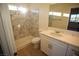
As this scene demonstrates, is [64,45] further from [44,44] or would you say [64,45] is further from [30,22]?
Answer: [30,22]

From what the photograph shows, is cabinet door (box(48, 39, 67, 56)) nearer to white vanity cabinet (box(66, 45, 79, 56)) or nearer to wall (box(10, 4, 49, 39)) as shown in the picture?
white vanity cabinet (box(66, 45, 79, 56))

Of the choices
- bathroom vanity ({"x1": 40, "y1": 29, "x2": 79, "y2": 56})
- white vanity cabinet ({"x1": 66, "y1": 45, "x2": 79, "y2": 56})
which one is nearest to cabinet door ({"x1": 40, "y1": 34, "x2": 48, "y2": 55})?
bathroom vanity ({"x1": 40, "y1": 29, "x2": 79, "y2": 56})

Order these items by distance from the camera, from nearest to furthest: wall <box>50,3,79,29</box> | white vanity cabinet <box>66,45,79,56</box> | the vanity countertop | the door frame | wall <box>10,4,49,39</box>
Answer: the door frame
white vanity cabinet <box>66,45,79,56</box>
the vanity countertop
wall <box>50,3,79,29</box>
wall <box>10,4,49,39</box>

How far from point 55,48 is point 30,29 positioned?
1001mm

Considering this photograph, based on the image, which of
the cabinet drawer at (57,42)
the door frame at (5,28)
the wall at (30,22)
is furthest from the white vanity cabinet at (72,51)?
the door frame at (5,28)

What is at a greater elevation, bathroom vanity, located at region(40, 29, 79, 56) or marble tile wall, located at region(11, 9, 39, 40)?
marble tile wall, located at region(11, 9, 39, 40)

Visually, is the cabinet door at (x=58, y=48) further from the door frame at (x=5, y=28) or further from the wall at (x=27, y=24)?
the door frame at (x=5, y=28)

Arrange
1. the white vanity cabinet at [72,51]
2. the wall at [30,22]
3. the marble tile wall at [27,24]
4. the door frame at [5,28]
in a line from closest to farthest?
the door frame at [5,28] < the white vanity cabinet at [72,51] < the wall at [30,22] < the marble tile wall at [27,24]

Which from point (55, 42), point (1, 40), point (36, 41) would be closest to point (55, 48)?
point (55, 42)

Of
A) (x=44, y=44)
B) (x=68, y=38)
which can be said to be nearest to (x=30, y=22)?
(x=44, y=44)

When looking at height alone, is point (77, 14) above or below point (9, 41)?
above

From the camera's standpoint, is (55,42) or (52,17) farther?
(52,17)

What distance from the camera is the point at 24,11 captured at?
1879mm

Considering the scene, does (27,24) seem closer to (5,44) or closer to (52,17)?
(52,17)
